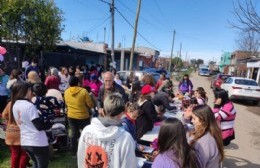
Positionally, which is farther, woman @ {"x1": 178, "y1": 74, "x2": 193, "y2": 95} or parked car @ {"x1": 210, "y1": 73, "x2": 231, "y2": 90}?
parked car @ {"x1": 210, "y1": 73, "x2": 231, "y2": 90}

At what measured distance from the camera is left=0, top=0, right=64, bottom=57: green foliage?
17.1 meters

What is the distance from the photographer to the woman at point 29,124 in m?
3.98

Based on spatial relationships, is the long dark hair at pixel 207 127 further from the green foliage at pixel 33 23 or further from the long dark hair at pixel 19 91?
the green foliage at pixel 33 23

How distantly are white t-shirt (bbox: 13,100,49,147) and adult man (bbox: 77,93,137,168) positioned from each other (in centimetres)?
124

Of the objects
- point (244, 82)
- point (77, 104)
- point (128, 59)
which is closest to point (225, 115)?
point (77, 104)

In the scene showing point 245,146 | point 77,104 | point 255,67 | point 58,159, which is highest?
point 255,67

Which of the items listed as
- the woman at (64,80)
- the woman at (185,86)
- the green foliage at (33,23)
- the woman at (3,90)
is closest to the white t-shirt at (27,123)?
the woman at (3,90)

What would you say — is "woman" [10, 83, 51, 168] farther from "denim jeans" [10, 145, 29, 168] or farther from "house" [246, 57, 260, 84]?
"house" [246, 57, 260, 84]

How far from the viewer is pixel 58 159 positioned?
6223mm

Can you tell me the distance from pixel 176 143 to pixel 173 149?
6 cm

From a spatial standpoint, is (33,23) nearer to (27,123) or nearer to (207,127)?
(27,123)

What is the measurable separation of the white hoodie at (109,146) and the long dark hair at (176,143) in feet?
1.04

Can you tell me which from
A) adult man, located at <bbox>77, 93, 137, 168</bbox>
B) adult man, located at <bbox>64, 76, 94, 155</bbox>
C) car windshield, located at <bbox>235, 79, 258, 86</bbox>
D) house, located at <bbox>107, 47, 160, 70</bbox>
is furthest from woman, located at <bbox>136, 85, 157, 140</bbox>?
house, located at <bbox>107, 47, 160, 70</bbox>

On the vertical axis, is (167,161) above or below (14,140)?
above
